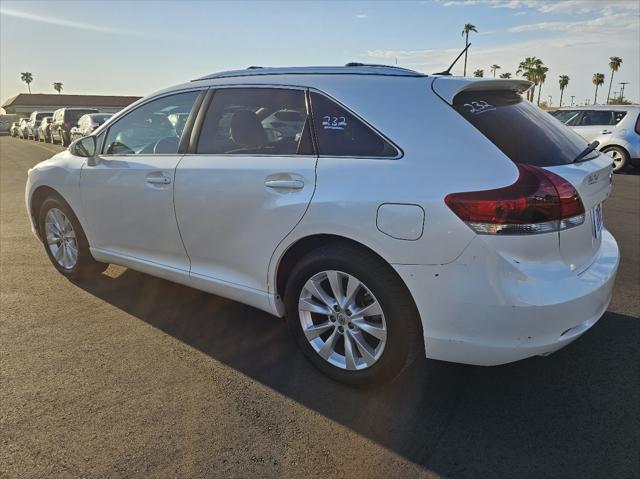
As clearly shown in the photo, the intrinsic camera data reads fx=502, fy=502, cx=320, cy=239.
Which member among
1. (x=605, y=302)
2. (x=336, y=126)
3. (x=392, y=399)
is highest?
(x=336, y=126)

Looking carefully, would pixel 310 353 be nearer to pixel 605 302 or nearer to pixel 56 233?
pixel 605 302

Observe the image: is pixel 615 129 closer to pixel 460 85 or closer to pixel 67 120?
pixel 460 85

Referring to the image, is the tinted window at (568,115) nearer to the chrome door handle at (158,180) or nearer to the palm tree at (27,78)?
the chrome door handle at (158,180)

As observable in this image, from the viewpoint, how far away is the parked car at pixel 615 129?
11727 mm

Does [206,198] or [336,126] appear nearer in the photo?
[336,126]

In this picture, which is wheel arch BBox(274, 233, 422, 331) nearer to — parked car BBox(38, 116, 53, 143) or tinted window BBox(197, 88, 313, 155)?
tinted window BBox(197, 88, 313, 155)

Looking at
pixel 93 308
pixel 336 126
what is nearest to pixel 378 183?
pixel 336 126

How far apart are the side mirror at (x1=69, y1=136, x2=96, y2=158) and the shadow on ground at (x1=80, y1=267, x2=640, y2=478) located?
4.97 ft

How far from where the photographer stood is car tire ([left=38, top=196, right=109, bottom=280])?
433 cm

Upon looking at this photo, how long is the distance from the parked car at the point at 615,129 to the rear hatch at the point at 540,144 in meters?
9.84

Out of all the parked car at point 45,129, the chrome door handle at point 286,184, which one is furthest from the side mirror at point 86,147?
the parked car at point 45,129

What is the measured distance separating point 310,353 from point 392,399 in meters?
0.54

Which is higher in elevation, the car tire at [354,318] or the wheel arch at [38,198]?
the wheel arch at [38,198]

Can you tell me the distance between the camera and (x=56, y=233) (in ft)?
15.1
